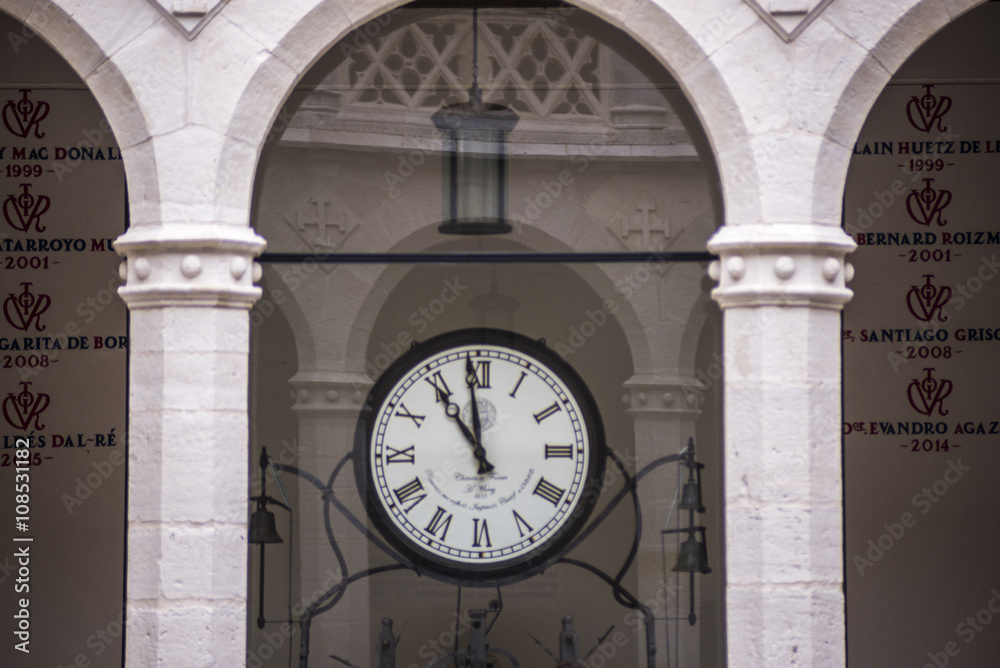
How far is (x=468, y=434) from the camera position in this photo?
613 centimetres

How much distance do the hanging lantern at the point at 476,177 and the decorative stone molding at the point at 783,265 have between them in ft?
4.07

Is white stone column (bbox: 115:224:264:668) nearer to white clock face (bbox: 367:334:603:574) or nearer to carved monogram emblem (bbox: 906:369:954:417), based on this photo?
white clock face (bbox: 367:334:603:574)

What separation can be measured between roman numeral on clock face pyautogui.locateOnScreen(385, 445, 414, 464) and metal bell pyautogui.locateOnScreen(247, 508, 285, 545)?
634mm

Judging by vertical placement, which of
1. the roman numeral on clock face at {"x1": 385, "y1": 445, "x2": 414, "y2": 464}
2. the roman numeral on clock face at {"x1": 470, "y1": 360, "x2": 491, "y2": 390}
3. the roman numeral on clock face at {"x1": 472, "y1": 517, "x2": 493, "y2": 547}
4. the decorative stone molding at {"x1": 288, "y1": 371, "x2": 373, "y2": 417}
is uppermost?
the roman numeral on clock face at {"x1": 470, "y1": 360, "x2": 491, "y2": 390}

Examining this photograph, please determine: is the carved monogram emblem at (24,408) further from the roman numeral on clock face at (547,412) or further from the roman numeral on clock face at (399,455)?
the roman numeral on clock face at (547,412)

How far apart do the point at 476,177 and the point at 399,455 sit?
1429 millimetres

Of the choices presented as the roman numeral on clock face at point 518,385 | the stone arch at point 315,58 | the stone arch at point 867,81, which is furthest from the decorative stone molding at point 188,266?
the stone arch at point 867,81

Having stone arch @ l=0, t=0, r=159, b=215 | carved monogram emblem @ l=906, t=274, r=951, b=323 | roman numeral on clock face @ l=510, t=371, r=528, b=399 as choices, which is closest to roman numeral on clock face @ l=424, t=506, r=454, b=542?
roman numeral on clock face @ l=510, t=371, r=528, b=399

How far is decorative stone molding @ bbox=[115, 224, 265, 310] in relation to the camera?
5.42m

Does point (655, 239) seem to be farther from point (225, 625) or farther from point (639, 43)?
point (225, 625)

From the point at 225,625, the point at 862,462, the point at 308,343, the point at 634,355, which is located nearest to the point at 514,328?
the point at 634,355

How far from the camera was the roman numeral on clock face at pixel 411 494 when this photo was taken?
20.0ft

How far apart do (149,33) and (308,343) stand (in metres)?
1.64

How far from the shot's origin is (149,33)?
219 inches
